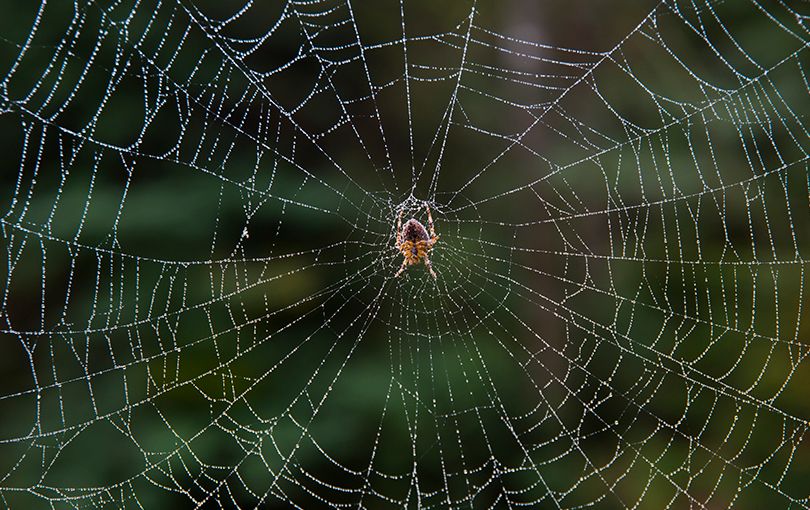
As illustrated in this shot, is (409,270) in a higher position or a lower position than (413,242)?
lower

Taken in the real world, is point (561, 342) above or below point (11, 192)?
below

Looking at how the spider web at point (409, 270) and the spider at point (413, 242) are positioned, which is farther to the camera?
the spider web at point (409, 270)

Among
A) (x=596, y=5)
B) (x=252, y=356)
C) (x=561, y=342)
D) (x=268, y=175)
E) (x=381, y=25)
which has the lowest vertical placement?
(x=252, y=356)

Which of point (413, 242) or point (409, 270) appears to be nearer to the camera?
point (413, 242)

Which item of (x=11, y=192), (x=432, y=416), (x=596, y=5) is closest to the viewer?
(x=11, y=192)

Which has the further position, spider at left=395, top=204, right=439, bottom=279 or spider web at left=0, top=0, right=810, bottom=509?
spider web at left=0, top=0, right=810, bottom=509

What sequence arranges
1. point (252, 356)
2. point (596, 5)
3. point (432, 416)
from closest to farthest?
point (252, 356) → point (432, 416) → point (596, 5)

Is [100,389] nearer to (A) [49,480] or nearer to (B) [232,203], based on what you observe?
(A) [49,480]

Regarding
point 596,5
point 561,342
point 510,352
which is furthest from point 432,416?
point 596,5
